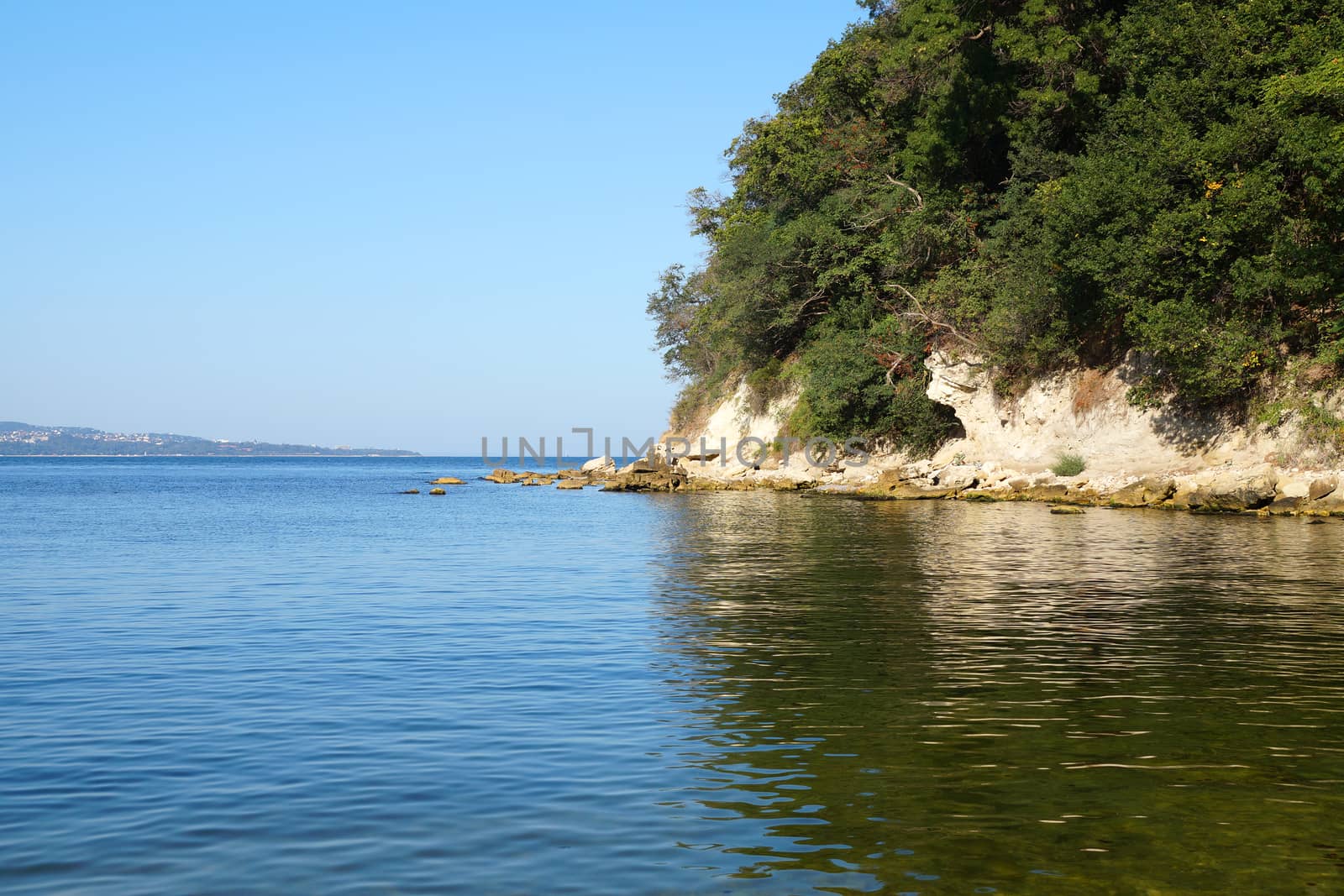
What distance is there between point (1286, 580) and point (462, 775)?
1736 centimetres

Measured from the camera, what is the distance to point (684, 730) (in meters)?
10.4

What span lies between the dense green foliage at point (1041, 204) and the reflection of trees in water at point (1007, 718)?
16.1 metres

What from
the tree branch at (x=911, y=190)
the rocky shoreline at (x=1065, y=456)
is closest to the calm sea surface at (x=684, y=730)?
the rocky shoreline at (x=1065, y=456)

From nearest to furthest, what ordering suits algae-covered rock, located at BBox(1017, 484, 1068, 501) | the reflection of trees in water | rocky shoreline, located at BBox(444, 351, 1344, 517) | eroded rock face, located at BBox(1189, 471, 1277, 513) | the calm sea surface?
the calm sea surface < the reflection of trees in water < eroded rock face, located at BBox(1189, 471, 1277, 513) < rocky shoreline, located at BBox(444, 351, 1344, 517) < algae-covered rock, located at BBox(1017, 484, 1068, 501)

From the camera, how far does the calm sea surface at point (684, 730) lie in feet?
23.2

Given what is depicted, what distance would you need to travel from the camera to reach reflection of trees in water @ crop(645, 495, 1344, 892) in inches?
285

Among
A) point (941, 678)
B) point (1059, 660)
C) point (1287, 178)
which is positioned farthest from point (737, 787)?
point (1287, 178)

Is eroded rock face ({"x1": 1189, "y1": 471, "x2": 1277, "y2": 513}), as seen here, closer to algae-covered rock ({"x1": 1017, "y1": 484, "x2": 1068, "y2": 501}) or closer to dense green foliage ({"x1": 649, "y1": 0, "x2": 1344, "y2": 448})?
dense green foliage ({"x1": 649, "y1": 0, "x2": 1344, "y2": 448})

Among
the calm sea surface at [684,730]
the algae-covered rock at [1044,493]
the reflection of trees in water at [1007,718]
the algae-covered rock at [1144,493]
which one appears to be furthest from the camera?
the algae-covered rock at [1044,493]

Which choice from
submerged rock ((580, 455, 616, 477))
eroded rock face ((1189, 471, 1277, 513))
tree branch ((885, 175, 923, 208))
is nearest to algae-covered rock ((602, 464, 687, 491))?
submerged rock ((580, 455, 616, 477))

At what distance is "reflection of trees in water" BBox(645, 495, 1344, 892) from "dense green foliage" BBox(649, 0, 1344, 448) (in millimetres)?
16102

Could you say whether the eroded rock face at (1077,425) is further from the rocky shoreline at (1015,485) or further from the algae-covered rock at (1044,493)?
the algae-covered rock at (1044,493)

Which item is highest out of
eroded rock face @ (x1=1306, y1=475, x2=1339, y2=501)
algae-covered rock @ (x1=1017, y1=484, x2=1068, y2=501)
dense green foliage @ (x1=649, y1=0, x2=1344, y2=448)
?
dense green foliage @ (x1=649, y1=0, x2=1344, y2=448)

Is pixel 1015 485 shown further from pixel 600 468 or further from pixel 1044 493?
pixel 600 468
